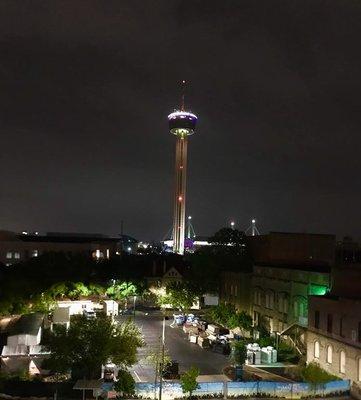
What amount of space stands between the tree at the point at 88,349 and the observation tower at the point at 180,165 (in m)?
148

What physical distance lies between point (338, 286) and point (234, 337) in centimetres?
1499

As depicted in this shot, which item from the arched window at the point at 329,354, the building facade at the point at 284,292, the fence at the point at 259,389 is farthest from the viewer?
the building facade at the point at 284,292

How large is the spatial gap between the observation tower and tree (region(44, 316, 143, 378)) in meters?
148

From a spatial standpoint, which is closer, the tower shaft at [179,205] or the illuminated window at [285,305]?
the illuminated window at [285,305]

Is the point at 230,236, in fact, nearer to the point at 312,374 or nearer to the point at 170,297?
the point at 170,297

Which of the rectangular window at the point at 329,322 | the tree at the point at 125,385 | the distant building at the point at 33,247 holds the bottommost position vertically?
the tree at the point at 125,385

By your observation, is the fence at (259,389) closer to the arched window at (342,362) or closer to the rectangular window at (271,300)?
the arched window at (342,362)

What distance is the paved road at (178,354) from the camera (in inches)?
1625

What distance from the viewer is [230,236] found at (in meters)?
114

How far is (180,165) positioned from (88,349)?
156 meters

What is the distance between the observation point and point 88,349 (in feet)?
117

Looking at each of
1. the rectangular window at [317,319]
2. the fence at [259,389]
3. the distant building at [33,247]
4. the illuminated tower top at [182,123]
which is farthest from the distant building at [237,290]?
the illuminated tower top at [182,123]

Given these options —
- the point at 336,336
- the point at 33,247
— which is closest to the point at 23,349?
the point at 336,336

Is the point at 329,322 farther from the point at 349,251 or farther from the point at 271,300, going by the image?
the point at 349,251
